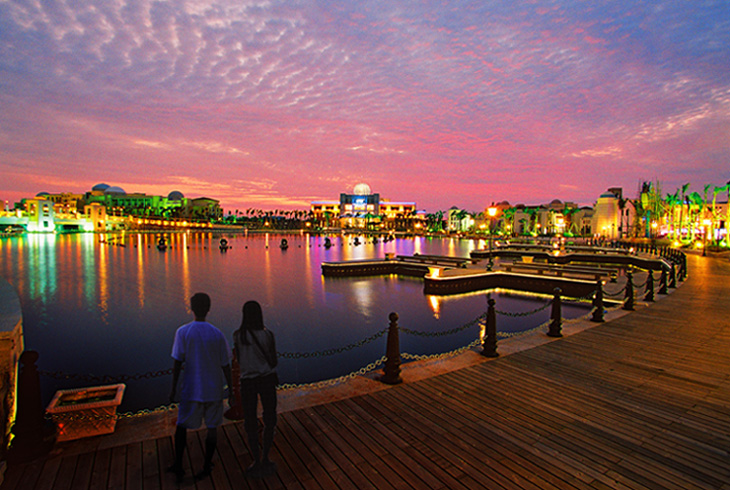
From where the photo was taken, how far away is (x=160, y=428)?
17.6ft

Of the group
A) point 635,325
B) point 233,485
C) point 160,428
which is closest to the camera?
point 233,485

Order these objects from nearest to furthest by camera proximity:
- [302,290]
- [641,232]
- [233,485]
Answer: [233,485] < [302,290] < [641,232]

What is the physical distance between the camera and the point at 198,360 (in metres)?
4.14

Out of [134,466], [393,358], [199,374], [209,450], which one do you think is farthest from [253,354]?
[393,358]

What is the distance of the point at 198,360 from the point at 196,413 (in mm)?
632

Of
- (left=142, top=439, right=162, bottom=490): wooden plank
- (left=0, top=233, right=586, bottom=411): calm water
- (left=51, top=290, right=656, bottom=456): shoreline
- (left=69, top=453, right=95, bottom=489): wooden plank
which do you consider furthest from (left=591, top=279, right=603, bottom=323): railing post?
(left=69, top=453, right=95, bottom=489): wooden plank

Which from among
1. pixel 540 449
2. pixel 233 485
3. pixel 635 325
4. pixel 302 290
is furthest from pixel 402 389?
pixel 302 290

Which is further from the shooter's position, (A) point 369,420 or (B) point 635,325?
(B) point 635,325

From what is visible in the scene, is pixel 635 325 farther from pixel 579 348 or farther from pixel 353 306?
pixel 353 306

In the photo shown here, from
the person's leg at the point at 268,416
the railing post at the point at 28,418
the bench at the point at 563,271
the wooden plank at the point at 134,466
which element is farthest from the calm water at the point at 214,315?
the person's leg at the point at 268,416

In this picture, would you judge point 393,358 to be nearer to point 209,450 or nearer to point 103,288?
point 209,450

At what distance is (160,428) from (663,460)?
22.2 ft

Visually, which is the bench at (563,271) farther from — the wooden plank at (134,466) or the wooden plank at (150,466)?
the wooden plank at (134,466)

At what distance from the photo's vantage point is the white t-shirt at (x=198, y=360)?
4148mm
